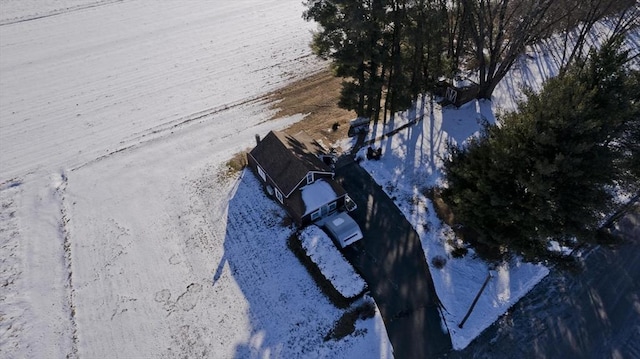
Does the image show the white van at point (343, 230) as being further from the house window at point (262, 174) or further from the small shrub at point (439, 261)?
the house window at point (262, 174)

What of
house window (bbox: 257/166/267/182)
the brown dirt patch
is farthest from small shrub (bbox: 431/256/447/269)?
the brown dirt patch

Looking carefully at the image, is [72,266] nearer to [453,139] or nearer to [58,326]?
[58,326]

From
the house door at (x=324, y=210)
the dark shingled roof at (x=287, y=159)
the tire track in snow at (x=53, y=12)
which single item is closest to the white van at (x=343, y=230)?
the house door at (x=324, y=210)

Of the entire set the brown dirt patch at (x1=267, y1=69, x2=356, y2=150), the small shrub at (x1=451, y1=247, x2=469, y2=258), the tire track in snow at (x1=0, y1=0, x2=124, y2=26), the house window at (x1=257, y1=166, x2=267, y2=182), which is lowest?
the small shrub at (x1=451, y1=247, x2=469, y2=258)

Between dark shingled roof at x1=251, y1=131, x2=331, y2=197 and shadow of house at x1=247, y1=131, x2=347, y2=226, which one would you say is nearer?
shadow of house at x1=247, y1=131, x2=347, y2=226

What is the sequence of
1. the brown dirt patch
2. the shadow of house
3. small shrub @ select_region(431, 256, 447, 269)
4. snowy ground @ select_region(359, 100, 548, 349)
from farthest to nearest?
the brown dirt patch → the shadow of house → small shrub @ select_region(431, 256, 447, 269) → snowy ground @ select_region(359, 100, 548, 349)

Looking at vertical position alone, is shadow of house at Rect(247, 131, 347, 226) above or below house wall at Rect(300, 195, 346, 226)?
above

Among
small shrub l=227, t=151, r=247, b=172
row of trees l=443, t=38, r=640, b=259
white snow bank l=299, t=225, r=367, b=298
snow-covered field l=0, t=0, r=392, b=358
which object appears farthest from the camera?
small shrub l=227, t=151, r=247, b=172

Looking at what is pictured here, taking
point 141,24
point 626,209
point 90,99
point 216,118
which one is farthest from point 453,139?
point 141,24

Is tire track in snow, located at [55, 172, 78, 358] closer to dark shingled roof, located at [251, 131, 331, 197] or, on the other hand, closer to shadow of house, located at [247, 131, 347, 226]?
shadow of house, located at [247, 131, 347, 226]
